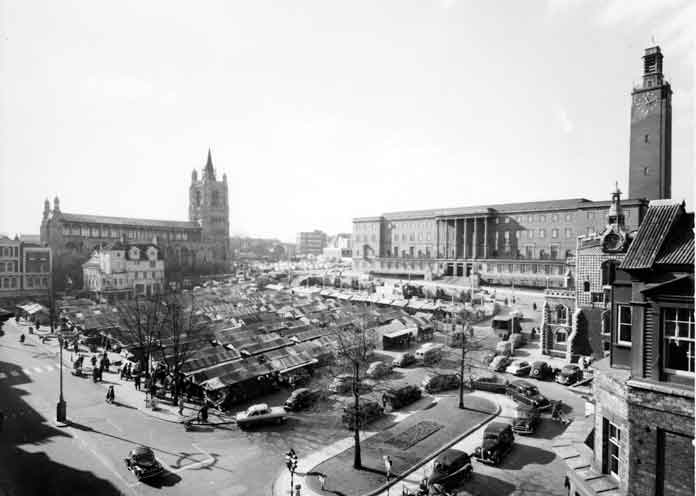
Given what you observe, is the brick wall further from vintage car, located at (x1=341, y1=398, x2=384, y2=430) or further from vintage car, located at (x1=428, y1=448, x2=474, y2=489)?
vintage car, located at (x1=341, y1=398, x2=384, y2=430)

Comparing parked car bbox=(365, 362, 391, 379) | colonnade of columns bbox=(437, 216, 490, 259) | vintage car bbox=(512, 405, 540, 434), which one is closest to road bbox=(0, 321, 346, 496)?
parked car bbox=(365, 362, 391, 379)

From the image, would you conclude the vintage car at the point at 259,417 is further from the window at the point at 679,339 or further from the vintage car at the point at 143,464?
the window at the point at 679,339

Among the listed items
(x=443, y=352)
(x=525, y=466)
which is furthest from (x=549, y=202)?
(x=525, y=466)

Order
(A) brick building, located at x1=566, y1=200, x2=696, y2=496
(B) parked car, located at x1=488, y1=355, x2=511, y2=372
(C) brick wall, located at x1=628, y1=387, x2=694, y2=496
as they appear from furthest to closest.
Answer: (B) parked car, located at x1=488, y1=355, x2=511, y2=372 → (A) brick building, located at x1=566, y1=200, x2=696, y2=496 → (C) brick wall, located at x1=628, y1=387, x2=694, y2=496

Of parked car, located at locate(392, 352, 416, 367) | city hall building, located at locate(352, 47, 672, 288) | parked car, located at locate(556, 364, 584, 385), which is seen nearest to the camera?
parked car, located at locate(556, 364, 584, 385)

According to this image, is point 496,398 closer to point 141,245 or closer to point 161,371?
point 161,371

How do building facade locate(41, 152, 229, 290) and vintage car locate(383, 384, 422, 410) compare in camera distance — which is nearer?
vintage car locate(383, 384, 422, 410)
